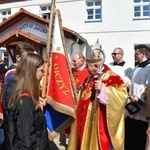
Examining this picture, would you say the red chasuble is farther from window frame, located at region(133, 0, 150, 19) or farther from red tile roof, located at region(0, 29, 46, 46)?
window frame, located at region(133, 0, 150, 19)

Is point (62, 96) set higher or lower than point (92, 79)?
lower

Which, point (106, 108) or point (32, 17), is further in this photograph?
point (32, 17)

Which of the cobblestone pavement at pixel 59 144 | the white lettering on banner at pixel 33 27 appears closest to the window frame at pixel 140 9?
the white lettering on banner at pixel 33 27

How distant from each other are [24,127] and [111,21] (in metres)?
10.6

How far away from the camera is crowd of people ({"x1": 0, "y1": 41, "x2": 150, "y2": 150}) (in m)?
2.35

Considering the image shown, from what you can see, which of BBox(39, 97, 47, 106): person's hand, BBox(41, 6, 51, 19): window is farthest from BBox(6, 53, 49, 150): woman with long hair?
BBox(41, 6, 51, 19): window

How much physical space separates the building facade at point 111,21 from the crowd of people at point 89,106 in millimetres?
6988

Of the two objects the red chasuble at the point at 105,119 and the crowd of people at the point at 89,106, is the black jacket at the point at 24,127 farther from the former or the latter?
the red chasuble at the point at 105,119

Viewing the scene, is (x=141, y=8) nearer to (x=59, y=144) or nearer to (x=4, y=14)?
(x=4, y=14)

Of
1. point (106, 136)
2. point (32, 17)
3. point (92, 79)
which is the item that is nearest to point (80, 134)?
point (106, 136)

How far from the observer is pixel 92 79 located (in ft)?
12.1

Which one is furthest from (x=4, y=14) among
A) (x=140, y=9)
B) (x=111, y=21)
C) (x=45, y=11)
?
(x=140, y=9)

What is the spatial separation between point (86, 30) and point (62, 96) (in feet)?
30.9

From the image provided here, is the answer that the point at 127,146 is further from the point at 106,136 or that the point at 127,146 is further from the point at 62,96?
the point at 62,96
